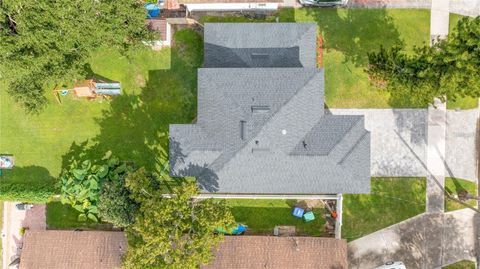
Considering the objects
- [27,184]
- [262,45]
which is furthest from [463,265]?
[27,184]

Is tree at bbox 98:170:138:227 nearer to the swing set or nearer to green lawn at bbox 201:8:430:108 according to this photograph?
the swing set

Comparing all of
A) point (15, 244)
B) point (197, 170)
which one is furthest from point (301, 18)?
point (15, 244)

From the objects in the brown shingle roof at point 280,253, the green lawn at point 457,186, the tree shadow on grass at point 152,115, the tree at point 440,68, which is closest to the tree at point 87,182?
the tree shadow on grass at point 152,115

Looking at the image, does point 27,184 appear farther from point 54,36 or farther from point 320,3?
point 320,3

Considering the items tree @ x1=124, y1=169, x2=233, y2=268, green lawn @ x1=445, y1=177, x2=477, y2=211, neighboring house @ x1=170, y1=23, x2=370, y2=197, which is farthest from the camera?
green lawn @ x1=445, y1=177, x2=477, y2=211

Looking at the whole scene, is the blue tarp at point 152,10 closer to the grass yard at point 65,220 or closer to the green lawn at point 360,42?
the green lawn at point 360,42

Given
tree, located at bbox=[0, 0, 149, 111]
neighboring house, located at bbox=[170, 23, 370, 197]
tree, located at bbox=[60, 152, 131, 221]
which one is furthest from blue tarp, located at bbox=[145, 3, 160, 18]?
tree, located at bbox=[60, 152, 131, 221]
